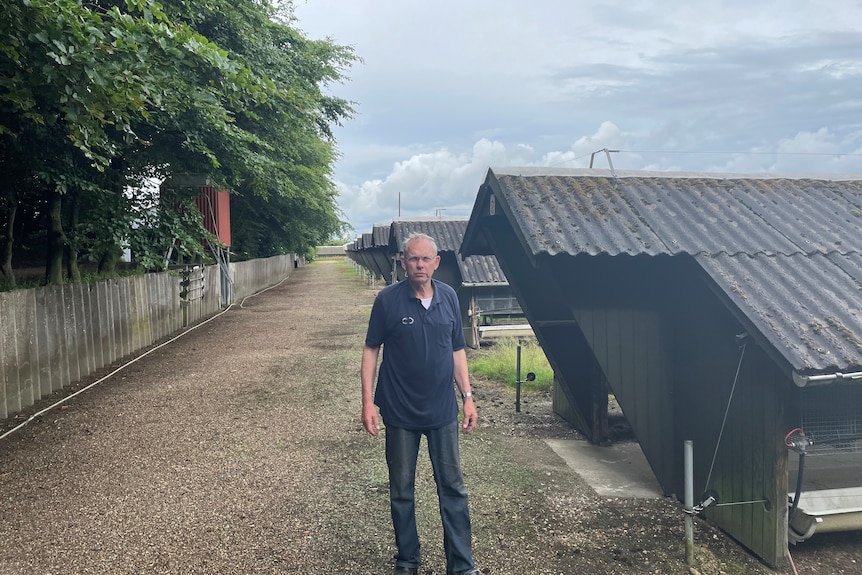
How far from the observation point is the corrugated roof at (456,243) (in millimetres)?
15023

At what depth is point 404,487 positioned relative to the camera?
11.6 feet

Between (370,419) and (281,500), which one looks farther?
(281,500)

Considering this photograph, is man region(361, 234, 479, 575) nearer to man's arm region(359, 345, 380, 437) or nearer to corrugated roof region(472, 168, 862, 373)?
man's arm region(359, 345, 380, 437)

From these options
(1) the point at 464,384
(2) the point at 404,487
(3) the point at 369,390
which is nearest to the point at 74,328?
(3) the point at 369,390

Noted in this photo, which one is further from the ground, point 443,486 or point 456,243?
point 456,243

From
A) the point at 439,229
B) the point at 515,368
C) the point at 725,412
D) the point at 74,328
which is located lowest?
the point at 515,368

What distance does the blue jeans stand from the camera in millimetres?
3516

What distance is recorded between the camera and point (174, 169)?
10.5 m

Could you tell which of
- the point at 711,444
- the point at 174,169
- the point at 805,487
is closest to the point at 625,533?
the point at 711,444

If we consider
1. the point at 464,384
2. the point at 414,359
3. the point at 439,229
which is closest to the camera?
the point at 414,359

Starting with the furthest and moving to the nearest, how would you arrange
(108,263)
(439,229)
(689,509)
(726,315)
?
(439,229), (108,263), (726,315), (689,509)

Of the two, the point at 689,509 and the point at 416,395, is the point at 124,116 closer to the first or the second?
the point at 416,395

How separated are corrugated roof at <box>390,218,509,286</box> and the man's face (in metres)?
7.95

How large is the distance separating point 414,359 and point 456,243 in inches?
535
